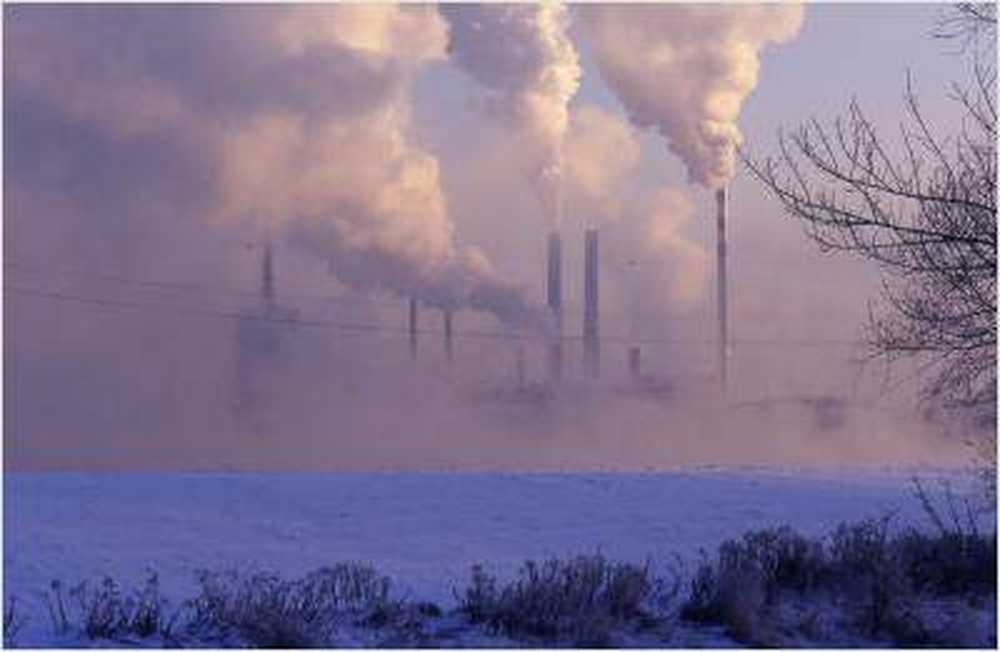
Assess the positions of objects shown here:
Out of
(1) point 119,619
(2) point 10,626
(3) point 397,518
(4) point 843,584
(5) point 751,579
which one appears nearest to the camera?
(2) point 10,626

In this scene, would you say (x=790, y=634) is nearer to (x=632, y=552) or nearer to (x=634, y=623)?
(x=634, y=623)

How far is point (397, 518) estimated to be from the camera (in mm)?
27344

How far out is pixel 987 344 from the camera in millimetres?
16312

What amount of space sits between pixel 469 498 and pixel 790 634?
17650mm

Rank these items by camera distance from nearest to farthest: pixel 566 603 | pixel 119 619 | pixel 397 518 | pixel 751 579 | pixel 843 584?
pixel 119 619 < pixel 566 603 < pixel 751 579 < pixel 843 584 < pixel 397 518

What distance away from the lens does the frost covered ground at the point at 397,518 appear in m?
20.3

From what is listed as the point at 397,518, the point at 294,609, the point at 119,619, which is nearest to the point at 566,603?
the point at 294,609

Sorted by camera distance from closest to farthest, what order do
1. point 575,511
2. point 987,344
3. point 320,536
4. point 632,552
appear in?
point 987,344 → point 632,552 → point 320,536 → point 575,511

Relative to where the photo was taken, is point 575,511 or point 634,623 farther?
point 575,511

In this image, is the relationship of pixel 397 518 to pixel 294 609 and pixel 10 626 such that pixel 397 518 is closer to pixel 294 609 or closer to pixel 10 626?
pixel 294 609

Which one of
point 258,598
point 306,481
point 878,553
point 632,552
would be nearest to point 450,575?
point 632,552

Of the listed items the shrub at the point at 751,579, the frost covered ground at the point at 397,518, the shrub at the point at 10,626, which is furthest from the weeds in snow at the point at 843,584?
the shrub at the point at 10,626

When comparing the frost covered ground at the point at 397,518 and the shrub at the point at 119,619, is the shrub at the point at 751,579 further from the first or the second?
the shrub at the point at 119,619

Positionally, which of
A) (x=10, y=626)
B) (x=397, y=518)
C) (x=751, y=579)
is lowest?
(x=10, y=626)
